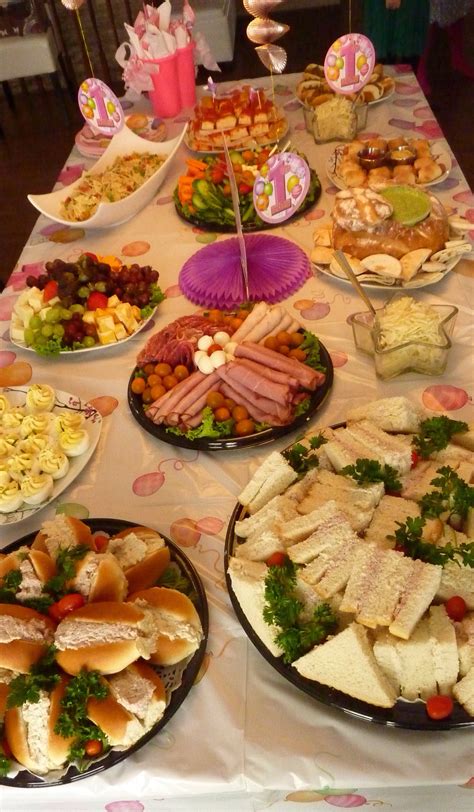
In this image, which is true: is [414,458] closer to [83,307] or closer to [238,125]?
[83,307]

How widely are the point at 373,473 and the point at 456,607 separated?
0.26 m

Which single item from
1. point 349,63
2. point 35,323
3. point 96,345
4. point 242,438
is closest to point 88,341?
point 96,345

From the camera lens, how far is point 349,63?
2219 mm

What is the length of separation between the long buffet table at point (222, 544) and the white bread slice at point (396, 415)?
0.52 feet

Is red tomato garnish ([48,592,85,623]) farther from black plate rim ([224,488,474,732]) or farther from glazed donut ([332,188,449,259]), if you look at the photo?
glazed donut ([332,188,449,259])

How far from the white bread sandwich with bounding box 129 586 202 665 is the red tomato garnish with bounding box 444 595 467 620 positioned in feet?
1.24

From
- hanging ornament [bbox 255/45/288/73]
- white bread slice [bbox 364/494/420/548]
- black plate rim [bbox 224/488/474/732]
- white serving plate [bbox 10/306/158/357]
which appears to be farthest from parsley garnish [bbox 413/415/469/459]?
hanging ornament [bbox 255/45/288/73]

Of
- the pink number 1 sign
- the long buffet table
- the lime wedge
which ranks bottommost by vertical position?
the long buffet table

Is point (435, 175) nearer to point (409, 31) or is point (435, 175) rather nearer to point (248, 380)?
point (248, 380)

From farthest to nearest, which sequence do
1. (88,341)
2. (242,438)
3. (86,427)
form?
1. (88,341)
2. (86,427)
3. (242,438)

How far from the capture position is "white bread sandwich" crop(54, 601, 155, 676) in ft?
3.00

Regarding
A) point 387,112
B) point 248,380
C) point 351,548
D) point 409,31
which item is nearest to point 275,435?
point 248,380

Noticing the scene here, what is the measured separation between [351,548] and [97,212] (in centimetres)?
148

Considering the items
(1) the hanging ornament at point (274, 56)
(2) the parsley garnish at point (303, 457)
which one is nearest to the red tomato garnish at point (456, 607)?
(2) the parsley garnish at point (303, 457)
